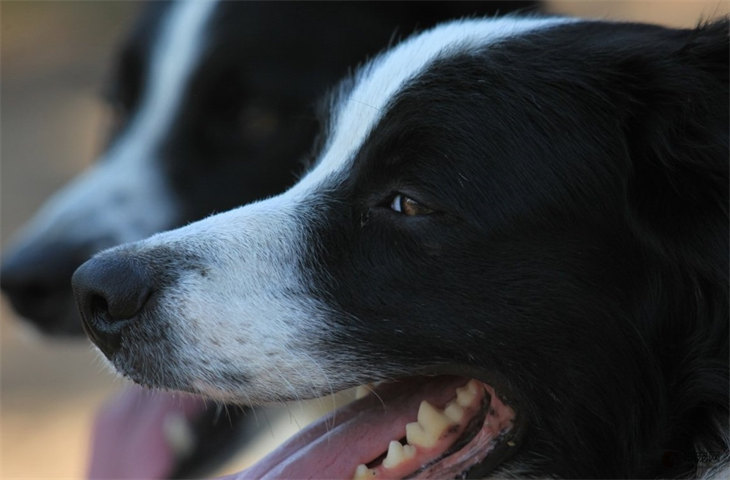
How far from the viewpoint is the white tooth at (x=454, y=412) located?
244cm

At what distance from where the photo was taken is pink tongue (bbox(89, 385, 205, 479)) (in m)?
3.89

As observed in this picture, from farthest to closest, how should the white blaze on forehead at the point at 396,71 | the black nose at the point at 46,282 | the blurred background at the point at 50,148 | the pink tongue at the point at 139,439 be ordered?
the blurred background at the point at 50,148 → the pink tongue at the point at 139,439 → the black nose at the point at 46,282 → the white blaze on forehead at the point at 396,71

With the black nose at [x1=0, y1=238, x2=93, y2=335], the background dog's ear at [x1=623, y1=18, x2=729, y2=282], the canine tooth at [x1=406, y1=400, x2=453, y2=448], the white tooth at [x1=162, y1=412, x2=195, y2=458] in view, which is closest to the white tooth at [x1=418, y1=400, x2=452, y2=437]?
the canine tooth at [x1=406, y1=400, x2=453, y2=448]

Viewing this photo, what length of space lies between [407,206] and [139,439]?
1.92 metres

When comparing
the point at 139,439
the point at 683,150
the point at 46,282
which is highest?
the point at 683,150

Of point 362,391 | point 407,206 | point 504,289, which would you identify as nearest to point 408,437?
point 362,391

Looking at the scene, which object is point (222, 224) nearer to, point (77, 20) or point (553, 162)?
point (553, 162)

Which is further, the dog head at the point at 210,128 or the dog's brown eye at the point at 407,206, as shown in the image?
the dog head at the point at 210,128

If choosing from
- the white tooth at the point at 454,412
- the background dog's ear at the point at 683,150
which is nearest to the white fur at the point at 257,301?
the white tooth at the point at 454,412

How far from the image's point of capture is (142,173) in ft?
13.1

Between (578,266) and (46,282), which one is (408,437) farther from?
(46,282)

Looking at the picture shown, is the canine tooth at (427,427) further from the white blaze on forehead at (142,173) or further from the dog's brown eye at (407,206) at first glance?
the white blaze on forehead at (142,173)

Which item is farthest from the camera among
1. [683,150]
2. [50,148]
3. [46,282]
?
[50,148]

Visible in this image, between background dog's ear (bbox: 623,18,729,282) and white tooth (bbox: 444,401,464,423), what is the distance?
576mm
